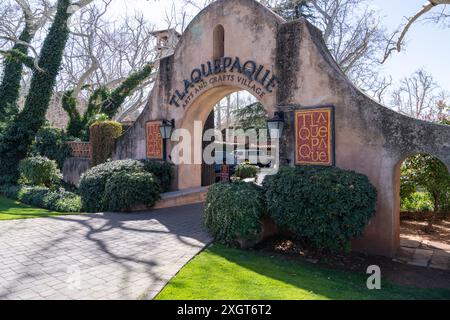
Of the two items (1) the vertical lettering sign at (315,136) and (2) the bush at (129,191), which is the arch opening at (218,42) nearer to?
(1) the vertical lettering sign at (315,136)

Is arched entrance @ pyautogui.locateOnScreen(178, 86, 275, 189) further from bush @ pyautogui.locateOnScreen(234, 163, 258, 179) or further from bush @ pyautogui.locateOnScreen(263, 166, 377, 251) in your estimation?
bush @ pyautogui.locateOnScreen(234, 163, 258, 179)

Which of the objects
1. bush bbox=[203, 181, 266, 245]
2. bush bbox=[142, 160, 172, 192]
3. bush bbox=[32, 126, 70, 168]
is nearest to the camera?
bush bbox=[203, 181, 266, 245]

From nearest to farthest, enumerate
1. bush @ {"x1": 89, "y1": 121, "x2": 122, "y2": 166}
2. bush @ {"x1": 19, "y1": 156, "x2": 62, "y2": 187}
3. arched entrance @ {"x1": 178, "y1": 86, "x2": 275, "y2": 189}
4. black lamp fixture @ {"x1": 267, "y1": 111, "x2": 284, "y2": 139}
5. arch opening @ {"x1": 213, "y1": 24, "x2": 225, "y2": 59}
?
black lamp fixture @ {"x1": 267, "y1": 111, "x2": 284, "y2": 139}, arch opening @ {"x1": 213, "y1": 24, "x2": 225, "y2": 59}, arched entrance @ {"x1": 178, "y1": 86, "x2": 275, "y2": 189}, bush @ {"x1": 89, "y1": 121, "x2": 122, "y2": 166}, bush @ {"x1": 19, "y1": 156, "x2": 62, "y2": 187}

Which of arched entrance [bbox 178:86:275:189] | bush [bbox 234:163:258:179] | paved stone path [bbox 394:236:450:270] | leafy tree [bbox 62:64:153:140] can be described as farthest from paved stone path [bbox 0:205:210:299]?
leafy tree [bbox 62:64:153:140]

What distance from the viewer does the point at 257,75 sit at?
8.85 m

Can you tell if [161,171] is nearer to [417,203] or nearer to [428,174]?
[428,174]

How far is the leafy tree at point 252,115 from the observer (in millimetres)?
21094

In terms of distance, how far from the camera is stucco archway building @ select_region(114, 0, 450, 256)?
6770 mm

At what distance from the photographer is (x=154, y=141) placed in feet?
39.2

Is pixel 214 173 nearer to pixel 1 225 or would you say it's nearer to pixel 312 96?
pixel 312 96

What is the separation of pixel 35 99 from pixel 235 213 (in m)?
14.3

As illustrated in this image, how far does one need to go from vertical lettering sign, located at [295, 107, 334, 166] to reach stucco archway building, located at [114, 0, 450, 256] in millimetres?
132
